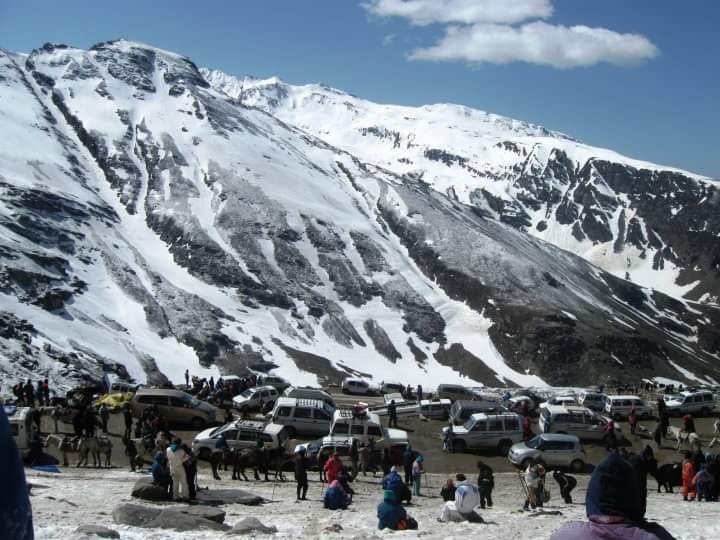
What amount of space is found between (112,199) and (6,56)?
A: 77.5 meters

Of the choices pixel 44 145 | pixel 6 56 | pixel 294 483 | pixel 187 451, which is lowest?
pixel 294 483

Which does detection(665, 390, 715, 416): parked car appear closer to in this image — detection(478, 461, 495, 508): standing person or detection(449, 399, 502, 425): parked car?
detection(449, 399, 502, 425): parked car

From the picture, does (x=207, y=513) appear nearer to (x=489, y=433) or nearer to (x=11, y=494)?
(x=11, y=494)

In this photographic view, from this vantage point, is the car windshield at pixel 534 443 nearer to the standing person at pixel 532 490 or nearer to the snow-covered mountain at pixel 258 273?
the standing person at pixel 532 490

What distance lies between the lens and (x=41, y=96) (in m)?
159

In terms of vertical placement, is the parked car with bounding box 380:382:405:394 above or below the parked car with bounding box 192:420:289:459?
above

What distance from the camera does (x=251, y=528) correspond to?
49.3 feet

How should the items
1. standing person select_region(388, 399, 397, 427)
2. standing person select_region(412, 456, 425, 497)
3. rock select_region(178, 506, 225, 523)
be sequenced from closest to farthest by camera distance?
rock select_region(178, 506, 225, 523)
standing person select_region(412, 456, 425, 497)
standing person select_region(388, 399, 397, 427)

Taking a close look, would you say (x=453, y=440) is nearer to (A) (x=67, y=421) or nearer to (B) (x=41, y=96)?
(A) (x=67, y=421)

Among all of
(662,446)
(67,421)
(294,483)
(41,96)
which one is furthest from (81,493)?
(41,96)

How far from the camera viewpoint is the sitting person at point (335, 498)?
1911cm

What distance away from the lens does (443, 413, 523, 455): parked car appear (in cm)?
3164

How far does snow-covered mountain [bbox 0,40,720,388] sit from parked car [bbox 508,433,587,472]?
36.0 meters

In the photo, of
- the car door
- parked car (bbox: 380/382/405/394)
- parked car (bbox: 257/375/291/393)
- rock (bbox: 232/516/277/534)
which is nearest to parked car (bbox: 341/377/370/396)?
parked car (bbox: 380/382/405/394)
